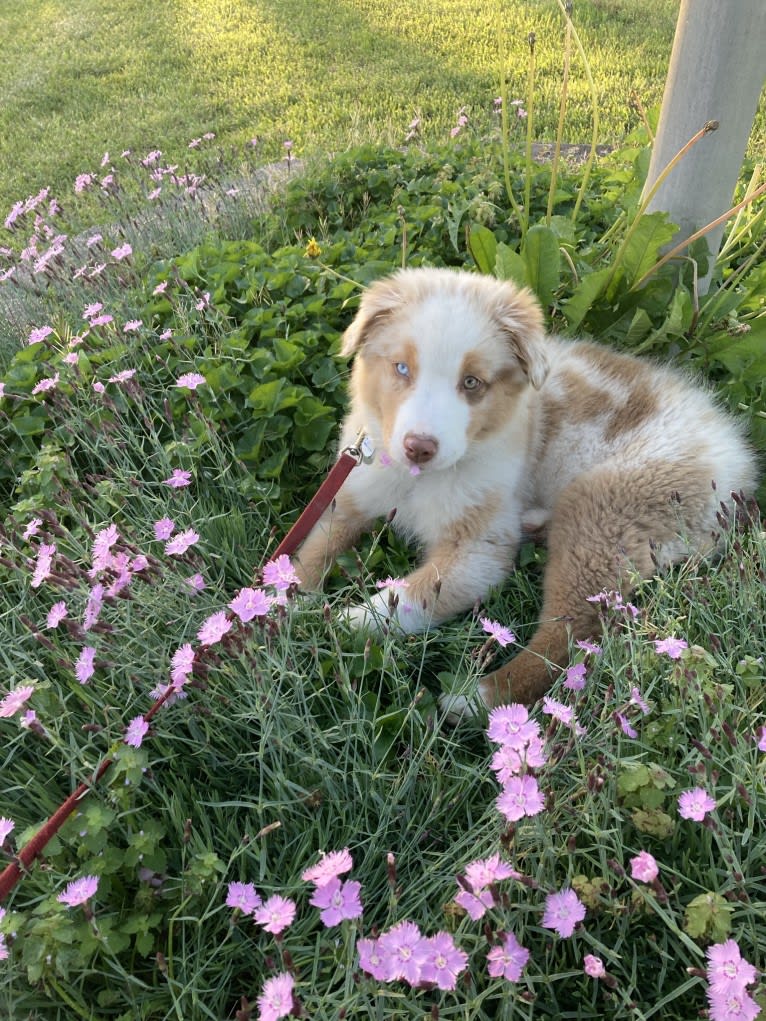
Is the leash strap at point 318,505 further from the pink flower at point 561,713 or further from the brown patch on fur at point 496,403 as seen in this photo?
the pink flower at point 561,713

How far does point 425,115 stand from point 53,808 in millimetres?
7257

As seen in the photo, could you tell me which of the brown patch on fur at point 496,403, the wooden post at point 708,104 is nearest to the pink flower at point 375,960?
the brown patch on fur at point 496,403

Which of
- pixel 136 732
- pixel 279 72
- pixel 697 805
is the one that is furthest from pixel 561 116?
pixel 279 72

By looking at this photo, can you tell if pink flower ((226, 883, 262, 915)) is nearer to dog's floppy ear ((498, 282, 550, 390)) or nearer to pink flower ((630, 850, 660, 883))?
pink flower ((630, 850, 660, 883))

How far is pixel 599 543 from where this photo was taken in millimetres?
2570

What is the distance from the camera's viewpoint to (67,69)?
9.16 metres

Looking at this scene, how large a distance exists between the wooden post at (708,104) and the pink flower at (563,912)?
121 inches

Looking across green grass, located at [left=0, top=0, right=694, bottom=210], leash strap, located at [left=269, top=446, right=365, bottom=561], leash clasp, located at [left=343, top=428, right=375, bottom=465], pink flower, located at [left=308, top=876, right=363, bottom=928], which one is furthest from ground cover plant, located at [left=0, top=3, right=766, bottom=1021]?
green grass, located at [left=0, top=0, right=694, bottom=210]

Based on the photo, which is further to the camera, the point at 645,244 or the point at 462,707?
the point at 645,244

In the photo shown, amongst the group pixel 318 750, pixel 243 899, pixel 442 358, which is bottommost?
pixel 318 750

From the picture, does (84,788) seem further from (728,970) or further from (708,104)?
(708,104)

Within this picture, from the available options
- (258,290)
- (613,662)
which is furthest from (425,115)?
(613,662)

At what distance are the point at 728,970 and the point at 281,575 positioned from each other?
1.13 metres

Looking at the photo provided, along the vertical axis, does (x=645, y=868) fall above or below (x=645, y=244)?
below
